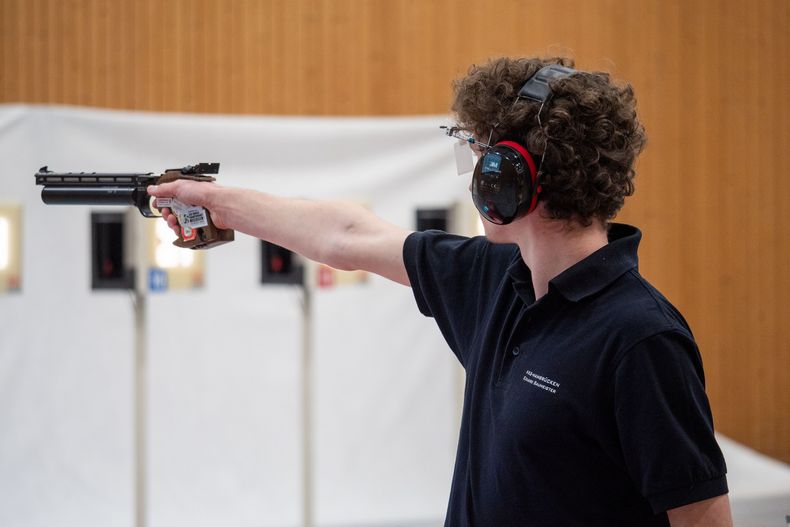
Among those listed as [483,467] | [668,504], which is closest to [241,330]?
[483,467]

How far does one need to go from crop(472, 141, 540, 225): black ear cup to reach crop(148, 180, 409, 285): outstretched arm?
1.02ft

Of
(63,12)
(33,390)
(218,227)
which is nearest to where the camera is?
(218,227)

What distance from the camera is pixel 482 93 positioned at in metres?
1.18

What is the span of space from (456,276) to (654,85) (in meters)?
3.78

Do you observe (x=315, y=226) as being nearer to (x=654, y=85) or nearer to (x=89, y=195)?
(x=89, y=195)

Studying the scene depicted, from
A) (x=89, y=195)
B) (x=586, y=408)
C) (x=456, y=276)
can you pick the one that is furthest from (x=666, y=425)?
(x=89, y=195)

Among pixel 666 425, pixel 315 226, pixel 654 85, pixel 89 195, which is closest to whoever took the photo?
pixel 666 425

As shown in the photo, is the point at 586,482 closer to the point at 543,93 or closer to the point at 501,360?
the point at 501,360

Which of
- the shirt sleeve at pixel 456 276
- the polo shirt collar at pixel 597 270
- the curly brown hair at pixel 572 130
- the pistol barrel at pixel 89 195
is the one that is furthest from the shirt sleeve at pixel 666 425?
the pistol barrel at pixel 89 195

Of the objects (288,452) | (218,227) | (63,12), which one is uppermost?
(63,12)

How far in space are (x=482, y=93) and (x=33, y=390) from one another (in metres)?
3.09

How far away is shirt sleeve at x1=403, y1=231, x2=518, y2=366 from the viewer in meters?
1.34

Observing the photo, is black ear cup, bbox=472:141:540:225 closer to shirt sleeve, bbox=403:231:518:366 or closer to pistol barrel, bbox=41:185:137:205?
shirt sleeve, bbox=403:231:518:366

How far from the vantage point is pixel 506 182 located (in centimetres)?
112
